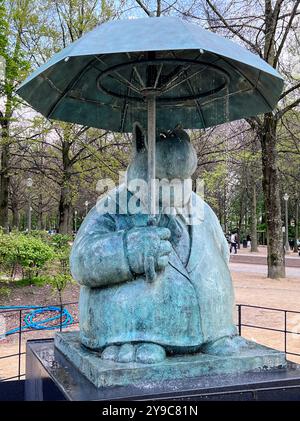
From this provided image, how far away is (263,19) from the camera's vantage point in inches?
594

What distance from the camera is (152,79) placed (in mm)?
3277

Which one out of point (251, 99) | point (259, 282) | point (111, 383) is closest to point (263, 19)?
point (259, 282)

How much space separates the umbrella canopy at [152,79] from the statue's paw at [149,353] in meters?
1.60

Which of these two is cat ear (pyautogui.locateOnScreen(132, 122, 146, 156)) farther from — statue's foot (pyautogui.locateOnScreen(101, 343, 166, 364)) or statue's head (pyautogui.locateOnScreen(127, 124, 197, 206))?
statue's foot (pyautogui.locateOnScreen(101, 343, 166, 364))

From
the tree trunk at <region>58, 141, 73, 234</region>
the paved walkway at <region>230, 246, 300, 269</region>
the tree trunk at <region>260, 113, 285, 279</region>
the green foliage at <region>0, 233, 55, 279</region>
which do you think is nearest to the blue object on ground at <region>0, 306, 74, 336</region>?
the green foliage at <region>0, 233, 55, 279</region>

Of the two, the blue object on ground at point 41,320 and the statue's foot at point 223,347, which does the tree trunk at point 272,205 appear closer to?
the blue object on ground at point 41,320

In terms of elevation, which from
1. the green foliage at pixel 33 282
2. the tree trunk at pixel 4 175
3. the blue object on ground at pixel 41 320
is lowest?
the blue object on ground at pixel 41 320

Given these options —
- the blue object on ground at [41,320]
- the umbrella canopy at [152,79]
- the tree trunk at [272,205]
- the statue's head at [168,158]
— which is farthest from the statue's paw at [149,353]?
the tree trunk at [272,205]

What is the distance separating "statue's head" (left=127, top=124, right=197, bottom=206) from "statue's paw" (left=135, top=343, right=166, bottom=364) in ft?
3.11

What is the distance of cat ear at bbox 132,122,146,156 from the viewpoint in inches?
127

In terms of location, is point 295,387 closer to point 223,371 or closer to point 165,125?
point 223,371

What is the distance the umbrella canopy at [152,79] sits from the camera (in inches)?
102

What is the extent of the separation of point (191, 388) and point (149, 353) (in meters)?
0.31

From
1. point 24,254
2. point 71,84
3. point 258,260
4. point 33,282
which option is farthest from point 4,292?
point 258,260
